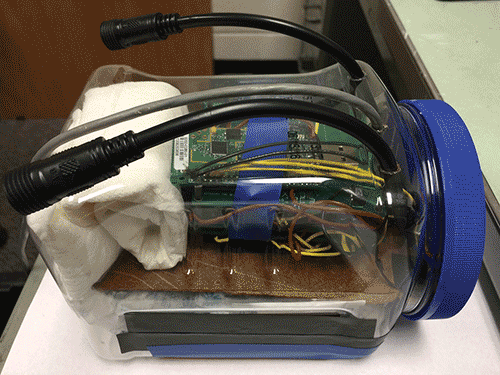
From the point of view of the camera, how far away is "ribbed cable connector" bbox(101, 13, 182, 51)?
0.52 m

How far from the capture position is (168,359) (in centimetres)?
56

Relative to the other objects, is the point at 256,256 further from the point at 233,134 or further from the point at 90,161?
the point at 90,161

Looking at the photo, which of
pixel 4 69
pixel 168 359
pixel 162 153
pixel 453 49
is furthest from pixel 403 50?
pixel 4 69

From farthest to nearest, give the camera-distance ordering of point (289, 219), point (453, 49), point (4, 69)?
point (4, 69) → point (453, 49) → point (289, 219)

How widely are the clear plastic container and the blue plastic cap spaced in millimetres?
39

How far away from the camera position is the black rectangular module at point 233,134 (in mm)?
→ 578

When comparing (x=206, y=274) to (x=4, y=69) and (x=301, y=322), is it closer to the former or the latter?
(x=301, y=322)

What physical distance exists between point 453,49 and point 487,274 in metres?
0.51

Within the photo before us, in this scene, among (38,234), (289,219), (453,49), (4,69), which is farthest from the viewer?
(4,69)

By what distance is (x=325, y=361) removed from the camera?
Result: 560 millimetres

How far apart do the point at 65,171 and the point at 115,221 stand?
165mm

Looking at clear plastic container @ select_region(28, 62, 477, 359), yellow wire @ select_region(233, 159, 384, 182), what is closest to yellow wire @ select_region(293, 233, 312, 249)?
clear plastic container @ select_region(28, 62, 477, 359)

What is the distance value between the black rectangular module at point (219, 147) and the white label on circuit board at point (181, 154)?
4cm

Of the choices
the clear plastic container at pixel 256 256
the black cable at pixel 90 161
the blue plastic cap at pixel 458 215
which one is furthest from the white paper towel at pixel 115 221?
the blue plastic cap at pixel 458 215
